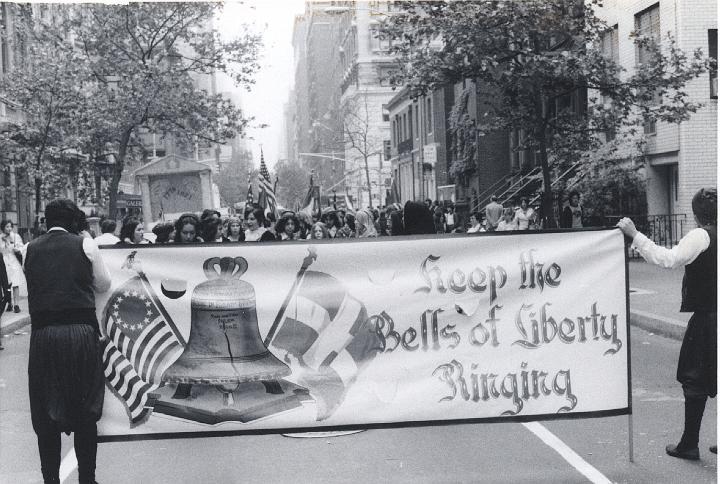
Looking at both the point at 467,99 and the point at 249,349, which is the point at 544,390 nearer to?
the point at 249,349

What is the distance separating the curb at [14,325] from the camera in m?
15.6

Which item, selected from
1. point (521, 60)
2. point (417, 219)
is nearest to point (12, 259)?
point (521, 60)

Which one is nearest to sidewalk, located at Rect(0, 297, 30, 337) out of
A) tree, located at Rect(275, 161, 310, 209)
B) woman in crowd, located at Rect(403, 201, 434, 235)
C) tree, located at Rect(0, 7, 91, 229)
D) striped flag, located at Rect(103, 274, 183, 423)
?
tree, located at Rect(0, 7, 91, 229)

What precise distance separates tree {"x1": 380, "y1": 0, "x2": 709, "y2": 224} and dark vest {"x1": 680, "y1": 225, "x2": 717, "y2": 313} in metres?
12.3

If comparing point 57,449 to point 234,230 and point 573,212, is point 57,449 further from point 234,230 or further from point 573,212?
point 573,212

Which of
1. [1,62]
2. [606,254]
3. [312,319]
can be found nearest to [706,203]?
[606,254]

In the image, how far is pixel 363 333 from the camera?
6.23 m

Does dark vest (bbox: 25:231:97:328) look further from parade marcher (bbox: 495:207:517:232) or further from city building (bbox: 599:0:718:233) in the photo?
city building (bbox: 599:0:718:233)

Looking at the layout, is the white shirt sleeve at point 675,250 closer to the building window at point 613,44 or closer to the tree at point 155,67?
the building window at point 613,44

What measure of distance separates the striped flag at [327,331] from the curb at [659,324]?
7281 mm

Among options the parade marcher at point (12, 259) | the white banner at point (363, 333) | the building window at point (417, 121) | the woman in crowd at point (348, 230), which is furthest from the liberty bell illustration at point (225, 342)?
the building window at point (417, 121)

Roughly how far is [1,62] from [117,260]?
30623 mm

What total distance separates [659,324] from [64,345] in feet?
30.4

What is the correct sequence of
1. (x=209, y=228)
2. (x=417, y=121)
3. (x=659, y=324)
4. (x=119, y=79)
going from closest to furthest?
1. (x=209, y=228)
2. (x=659, y=324)
3. (x=119, y=79)
4. (x=417, y=121)
